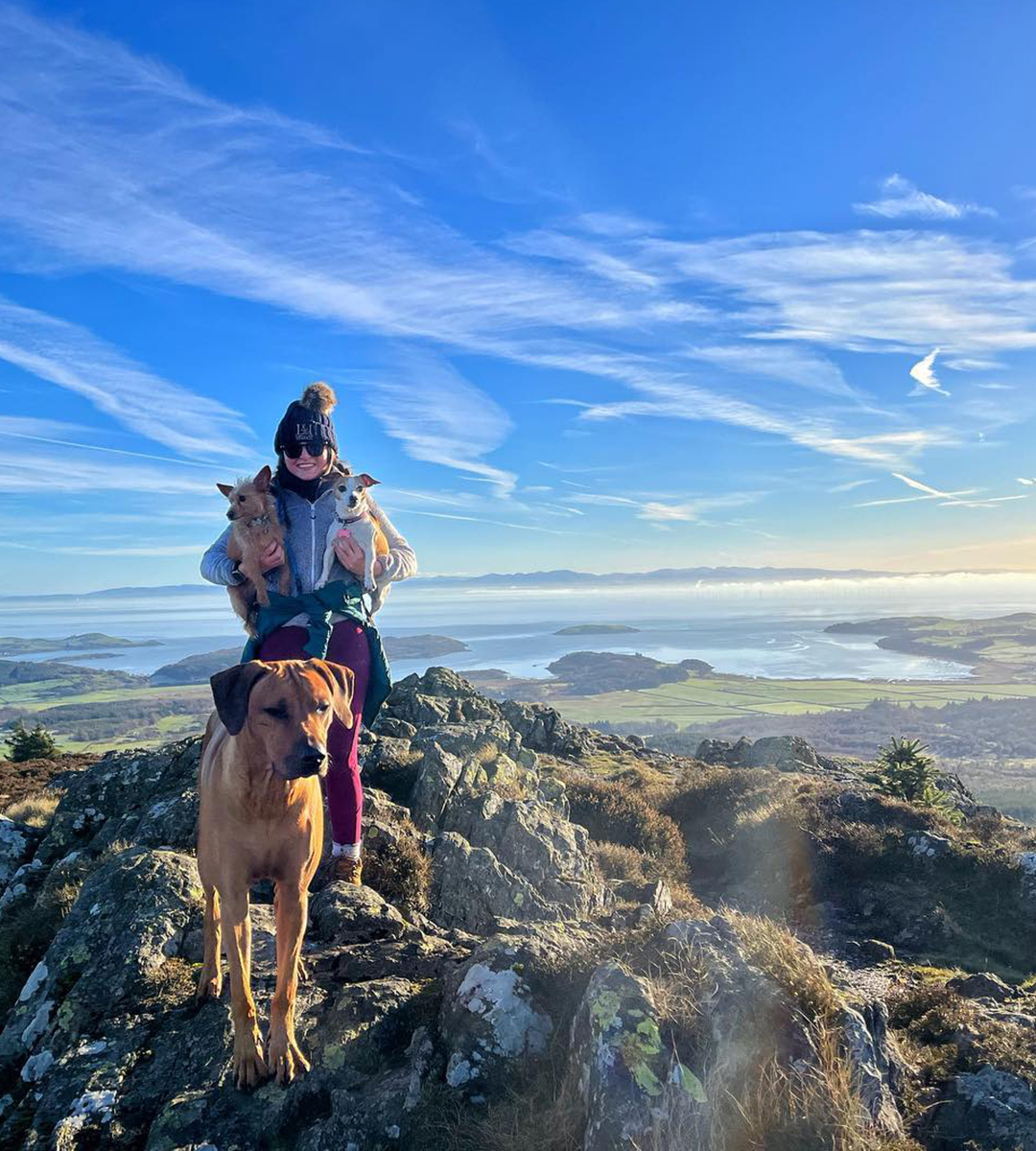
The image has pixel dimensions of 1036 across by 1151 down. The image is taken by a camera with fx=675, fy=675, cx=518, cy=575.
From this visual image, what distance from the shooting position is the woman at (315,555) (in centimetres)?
433

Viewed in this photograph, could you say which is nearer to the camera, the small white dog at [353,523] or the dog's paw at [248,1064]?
the dog's paw at [248,1064]

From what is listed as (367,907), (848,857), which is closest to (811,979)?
(367,907)

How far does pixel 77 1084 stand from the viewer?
3.29m

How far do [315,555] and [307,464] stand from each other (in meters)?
0.60

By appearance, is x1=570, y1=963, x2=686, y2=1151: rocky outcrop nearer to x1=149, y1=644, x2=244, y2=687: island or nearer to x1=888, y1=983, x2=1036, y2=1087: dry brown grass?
x1=888, y1=983, x2=1036, y2=1087: dry brown grass

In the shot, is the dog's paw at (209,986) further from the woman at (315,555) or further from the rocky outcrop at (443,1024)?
the woman at (315,555)

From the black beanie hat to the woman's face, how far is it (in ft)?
0.22

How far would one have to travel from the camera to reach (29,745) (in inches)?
783

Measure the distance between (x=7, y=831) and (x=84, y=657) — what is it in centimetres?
15839

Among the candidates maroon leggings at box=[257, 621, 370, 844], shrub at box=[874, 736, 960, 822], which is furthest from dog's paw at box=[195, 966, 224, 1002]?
shrub at box=[874, 736, 960, 822]

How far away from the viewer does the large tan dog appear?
3.01m

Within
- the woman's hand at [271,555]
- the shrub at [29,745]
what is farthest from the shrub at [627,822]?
the shrub at [29,745]

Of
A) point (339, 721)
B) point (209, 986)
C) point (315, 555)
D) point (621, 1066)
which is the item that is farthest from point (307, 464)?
point (621, 1066)

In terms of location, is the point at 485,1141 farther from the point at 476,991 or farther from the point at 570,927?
the point at 570,927
